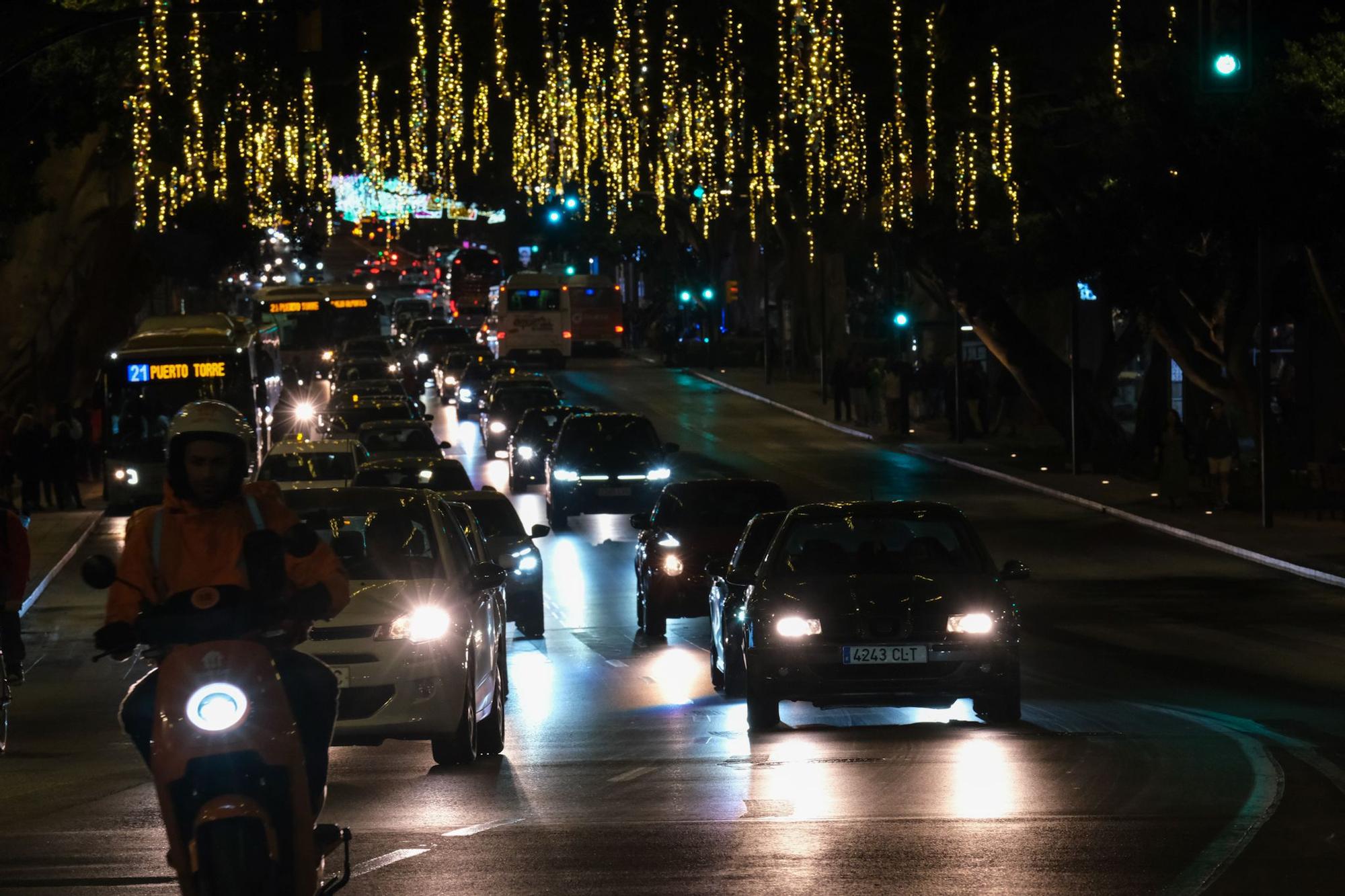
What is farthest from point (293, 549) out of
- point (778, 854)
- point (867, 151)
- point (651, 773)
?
point (867, 151)

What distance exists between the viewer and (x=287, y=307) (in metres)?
77.4

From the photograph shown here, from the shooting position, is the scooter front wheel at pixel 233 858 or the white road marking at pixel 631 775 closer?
the scooter front wheel at pixel 233 858

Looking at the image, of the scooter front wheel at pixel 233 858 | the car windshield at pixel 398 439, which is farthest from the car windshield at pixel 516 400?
the scooter front wheel at pixel 233 858

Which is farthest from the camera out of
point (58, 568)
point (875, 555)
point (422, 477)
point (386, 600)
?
point (58, 568)

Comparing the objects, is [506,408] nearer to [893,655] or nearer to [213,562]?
[893,655]

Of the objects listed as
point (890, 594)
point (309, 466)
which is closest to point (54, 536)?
point (309, 466)

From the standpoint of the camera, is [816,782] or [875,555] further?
[875,555]

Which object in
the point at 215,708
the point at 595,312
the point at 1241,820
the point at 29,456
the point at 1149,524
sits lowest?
the point at 1149,524

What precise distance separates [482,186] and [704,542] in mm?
60644

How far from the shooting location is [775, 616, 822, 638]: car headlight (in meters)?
13.5

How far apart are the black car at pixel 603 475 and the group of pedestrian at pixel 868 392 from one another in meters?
18.9

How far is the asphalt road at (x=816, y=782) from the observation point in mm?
8578

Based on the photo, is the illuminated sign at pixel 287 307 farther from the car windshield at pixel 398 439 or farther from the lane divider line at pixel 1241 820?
the lane divider line at pixel 1241 820

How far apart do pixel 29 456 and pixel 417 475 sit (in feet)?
42.3
